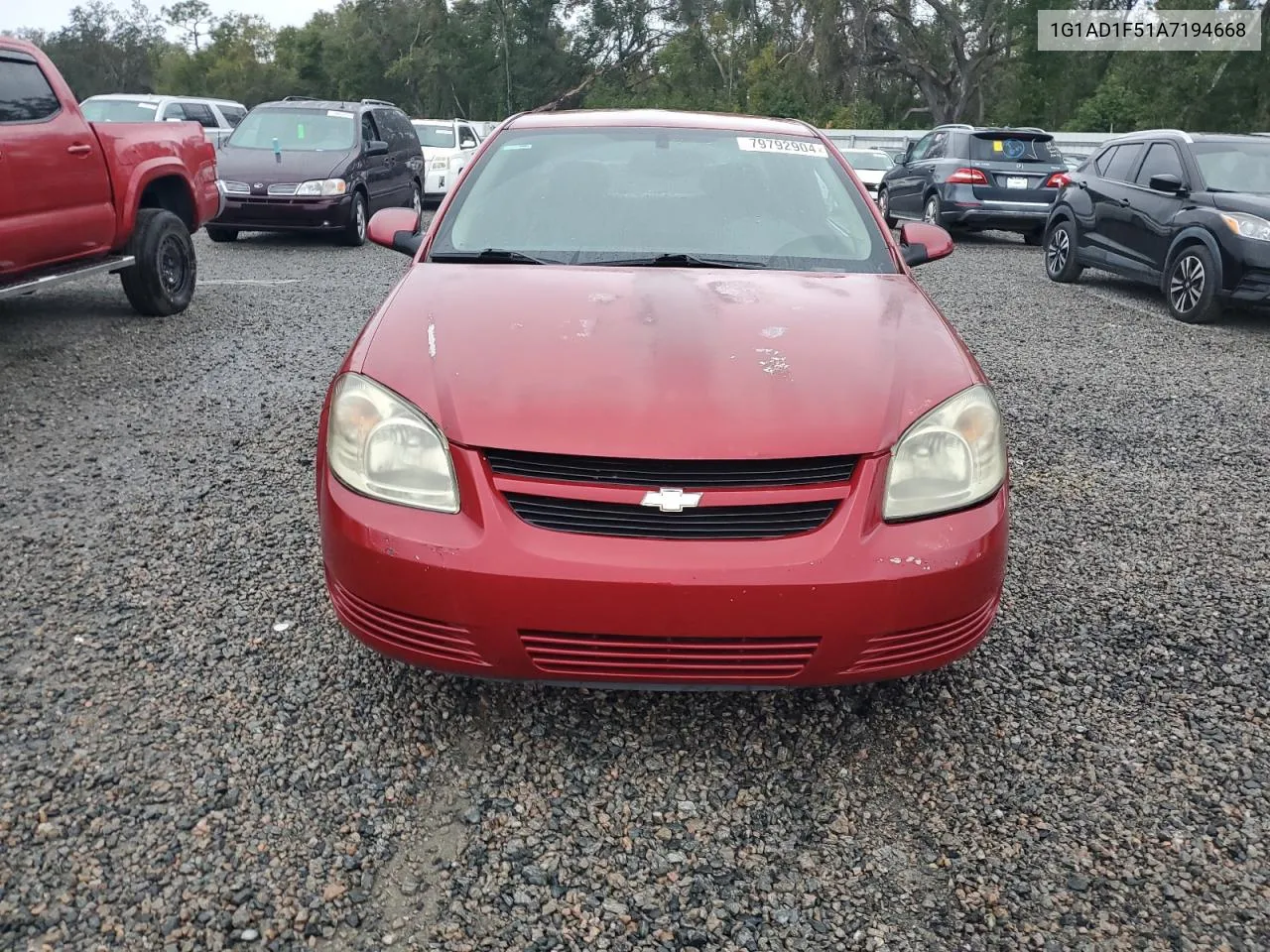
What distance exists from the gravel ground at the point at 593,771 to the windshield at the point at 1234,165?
5.63 metres

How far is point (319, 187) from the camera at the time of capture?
11672 mm

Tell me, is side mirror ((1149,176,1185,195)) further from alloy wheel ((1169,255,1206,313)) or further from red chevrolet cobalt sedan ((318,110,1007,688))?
red chevrolet cobalt sedan ((318,110,1007,688))

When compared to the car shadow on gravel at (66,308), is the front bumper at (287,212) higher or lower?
higher

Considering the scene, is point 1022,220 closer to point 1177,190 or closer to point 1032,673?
point 1177,190

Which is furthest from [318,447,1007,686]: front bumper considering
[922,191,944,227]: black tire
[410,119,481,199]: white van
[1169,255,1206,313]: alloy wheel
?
[410,119,481,199]: white van

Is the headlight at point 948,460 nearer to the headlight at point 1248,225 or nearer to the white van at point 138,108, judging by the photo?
the headlight at point 1248,225

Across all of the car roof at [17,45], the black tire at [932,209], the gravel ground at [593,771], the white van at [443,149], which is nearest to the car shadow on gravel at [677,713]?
the gravel ground at [593,771]

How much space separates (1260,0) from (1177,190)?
103ft

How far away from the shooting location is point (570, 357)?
2.62 m

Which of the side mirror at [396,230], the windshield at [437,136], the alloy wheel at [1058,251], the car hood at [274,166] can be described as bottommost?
the alloy wheel at [1058,251]

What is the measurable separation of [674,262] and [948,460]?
1.27 m

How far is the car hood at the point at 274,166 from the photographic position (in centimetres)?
1170

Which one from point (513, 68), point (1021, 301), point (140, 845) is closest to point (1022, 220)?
point (1021, 301)

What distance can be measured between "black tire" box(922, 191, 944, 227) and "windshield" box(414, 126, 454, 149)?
869 cm
